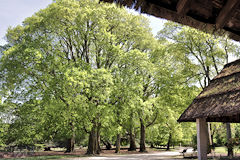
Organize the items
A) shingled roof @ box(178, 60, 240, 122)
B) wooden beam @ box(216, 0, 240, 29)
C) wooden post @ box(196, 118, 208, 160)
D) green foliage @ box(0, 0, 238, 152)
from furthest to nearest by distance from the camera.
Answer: green foliage @ box(0, 0, 238, 152), wooden post @ box(196, 118, 208, 160), shingled roof @ box(178, 60, 240, 122), wooden beam @ box(216, 0, 240, 29)

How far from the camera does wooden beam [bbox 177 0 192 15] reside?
2277mm

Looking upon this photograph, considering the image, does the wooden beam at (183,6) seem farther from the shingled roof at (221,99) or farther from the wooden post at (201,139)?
the wooden post at (201,139)

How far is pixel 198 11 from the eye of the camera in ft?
8.19

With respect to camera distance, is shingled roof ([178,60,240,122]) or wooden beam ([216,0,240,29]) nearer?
wooden beam ([216,0,240,29])

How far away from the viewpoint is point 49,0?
75.5ft

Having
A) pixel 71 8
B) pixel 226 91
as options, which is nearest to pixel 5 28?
pixel 71 8

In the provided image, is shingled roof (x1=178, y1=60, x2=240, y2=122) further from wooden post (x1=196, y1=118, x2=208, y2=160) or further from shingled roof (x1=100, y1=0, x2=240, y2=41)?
shingled roof (x1=100, y1=0, x2=240, y2=41)

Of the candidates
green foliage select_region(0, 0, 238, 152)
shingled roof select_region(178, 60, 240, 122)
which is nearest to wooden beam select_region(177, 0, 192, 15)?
shingled roof select_region(178, 60, 240, 122)

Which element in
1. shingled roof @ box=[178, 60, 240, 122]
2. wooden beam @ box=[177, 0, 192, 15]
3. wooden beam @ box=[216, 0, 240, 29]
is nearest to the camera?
wooden beam @ box=[216, 0, 240, 29]

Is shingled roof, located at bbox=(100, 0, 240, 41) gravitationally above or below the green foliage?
below

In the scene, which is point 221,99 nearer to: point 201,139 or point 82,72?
point 201,139

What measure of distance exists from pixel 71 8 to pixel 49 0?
3.25m

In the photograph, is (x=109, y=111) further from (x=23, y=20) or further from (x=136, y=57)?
(x=23, y=20)

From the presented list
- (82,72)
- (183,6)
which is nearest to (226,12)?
(183,6)
